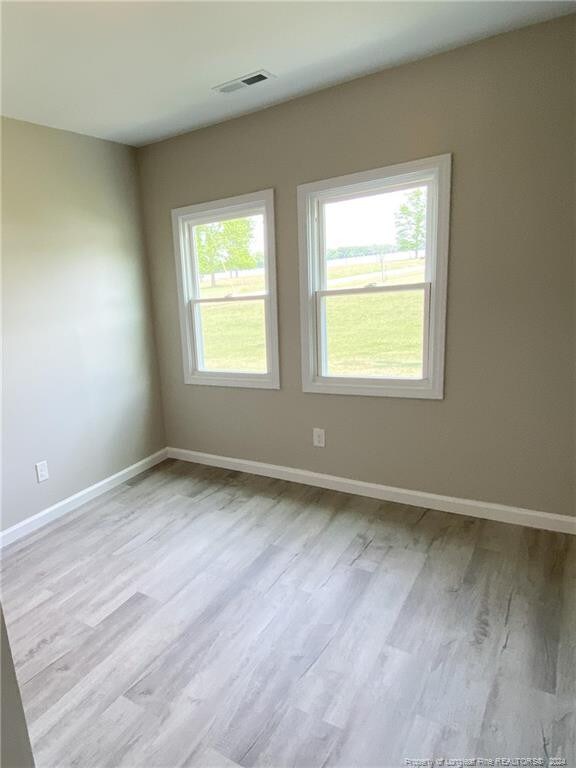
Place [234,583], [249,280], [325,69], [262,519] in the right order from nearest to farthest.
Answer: [234,583] < [325,69] < [262,519] < [249,280]

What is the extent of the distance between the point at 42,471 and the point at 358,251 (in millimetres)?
2566

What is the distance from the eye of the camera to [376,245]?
271 centimetres

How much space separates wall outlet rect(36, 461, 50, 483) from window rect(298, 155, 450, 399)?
6.13 ft

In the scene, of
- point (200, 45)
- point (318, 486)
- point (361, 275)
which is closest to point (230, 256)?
point (361, 275)

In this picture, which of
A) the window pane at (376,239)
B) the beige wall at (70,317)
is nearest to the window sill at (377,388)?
the window pane at (376,239)

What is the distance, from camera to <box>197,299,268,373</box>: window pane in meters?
3.26

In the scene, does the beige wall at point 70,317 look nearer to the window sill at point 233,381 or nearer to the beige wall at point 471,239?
the window sill at point 233,381

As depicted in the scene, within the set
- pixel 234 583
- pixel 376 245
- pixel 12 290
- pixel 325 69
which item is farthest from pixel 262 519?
pixel 325 69

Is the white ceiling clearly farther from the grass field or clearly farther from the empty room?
the grass field

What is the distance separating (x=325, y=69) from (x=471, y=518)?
2738mm

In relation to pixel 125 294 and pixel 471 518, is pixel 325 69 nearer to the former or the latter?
pixel 125 294

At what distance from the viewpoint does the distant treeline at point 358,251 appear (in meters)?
2.68

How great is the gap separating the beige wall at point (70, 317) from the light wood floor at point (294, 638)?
1.98 feet

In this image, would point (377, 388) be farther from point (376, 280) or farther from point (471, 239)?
point (471, 239)
